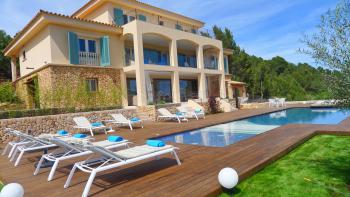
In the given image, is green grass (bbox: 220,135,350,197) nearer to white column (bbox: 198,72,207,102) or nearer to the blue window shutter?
the blue window shutter

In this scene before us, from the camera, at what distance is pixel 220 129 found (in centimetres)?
1290

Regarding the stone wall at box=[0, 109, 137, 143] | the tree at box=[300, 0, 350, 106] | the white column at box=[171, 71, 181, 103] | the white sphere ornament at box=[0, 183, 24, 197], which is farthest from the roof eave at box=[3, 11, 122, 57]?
the tree at box=[300, 0, 350, 106]

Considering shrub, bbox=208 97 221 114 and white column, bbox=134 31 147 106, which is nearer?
white column, bbox=134 31 147 106

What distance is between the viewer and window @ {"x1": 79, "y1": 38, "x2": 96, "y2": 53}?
59.5 feet

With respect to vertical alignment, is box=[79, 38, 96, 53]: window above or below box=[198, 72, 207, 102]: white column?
Answer: above

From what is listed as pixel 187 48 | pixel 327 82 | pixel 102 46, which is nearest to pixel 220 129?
pixel 327 82

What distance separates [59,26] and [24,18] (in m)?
10.2

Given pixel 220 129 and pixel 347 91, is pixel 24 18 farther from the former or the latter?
pixel 347 91

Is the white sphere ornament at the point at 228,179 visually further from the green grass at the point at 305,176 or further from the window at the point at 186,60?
the window at the point at 186,60

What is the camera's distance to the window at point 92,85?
17.9 meters

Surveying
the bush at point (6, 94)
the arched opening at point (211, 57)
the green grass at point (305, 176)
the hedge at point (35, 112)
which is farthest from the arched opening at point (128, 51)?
the green grass at point (305, 176)

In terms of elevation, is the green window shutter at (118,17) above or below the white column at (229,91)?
above

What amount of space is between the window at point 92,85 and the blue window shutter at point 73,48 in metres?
1.56

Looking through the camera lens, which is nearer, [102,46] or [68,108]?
[68,108]
